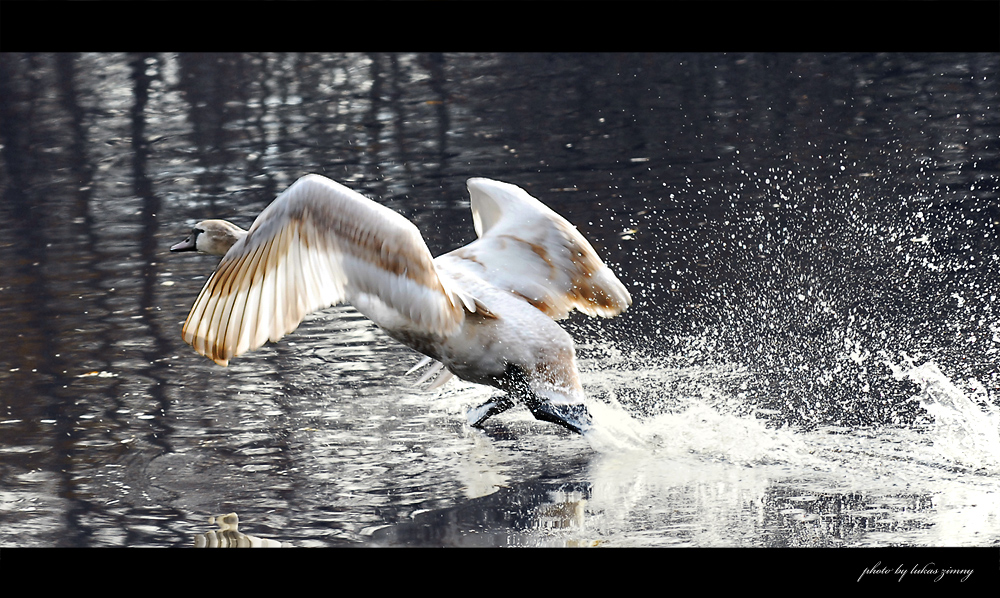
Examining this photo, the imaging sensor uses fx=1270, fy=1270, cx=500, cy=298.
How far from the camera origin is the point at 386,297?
16.6 feet

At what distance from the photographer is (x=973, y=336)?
21.0 ft

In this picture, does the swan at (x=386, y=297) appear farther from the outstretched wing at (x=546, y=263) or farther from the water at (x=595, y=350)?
the water at (x=595, y=350)

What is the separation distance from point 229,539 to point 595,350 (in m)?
2.62

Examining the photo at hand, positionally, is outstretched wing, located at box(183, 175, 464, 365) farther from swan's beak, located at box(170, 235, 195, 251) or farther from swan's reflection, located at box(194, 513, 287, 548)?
swan's beak, located at box(170, 235, 195, 251)

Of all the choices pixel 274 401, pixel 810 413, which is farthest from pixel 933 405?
pixel 274 401

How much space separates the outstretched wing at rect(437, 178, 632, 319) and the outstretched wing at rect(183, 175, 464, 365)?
69 centimetres

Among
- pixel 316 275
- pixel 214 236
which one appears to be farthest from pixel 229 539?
pixel 214 236

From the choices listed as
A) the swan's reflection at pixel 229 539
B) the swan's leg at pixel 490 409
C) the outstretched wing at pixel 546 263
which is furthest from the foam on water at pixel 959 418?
the swan's reflection at pixel 229 539

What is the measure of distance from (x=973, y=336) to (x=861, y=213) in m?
2.63

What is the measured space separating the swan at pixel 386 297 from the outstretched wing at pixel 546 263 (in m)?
0.02

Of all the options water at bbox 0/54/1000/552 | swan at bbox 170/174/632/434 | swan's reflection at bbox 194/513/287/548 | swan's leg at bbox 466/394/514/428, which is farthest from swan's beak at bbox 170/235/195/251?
swan's reflection at bbox 194/513/287/548

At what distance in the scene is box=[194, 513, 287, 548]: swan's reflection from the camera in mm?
4594

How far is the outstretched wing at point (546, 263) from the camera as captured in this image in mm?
5820

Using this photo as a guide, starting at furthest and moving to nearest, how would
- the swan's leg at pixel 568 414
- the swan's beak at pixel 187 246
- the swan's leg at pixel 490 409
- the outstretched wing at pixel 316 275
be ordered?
the swan's beak at pixel 187 246 < the swan's leg at pixel 490 409 < the swan's leg at pixel 568 414 < the outstretched wing at pixel 316 275
